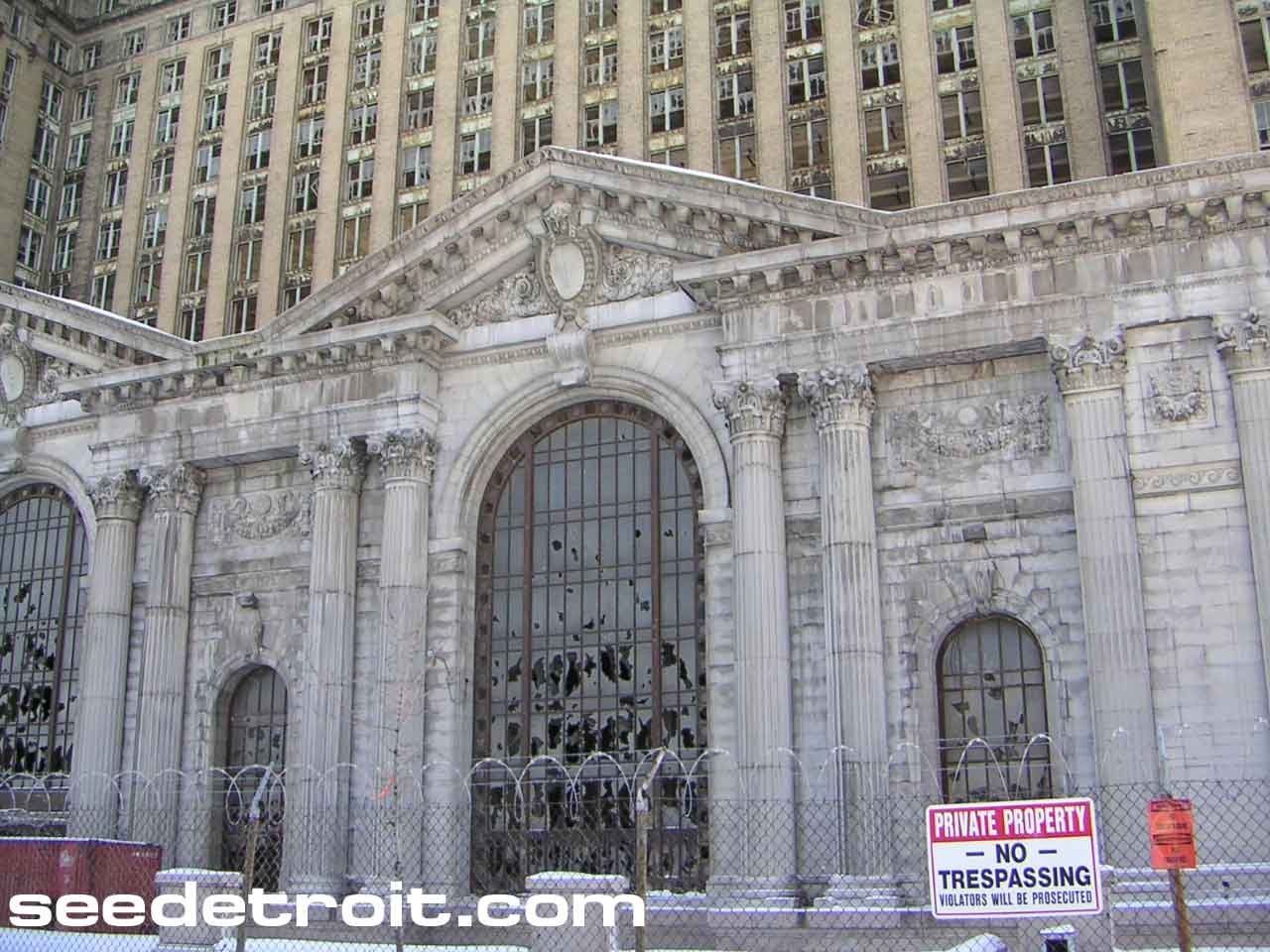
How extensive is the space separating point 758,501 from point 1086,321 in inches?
294

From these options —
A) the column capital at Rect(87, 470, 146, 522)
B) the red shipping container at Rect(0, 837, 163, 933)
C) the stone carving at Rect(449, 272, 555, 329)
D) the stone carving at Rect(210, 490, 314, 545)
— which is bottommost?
the red shipping container at Rect(0, 837, 163, 933)

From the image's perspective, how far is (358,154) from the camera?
57.4 metres

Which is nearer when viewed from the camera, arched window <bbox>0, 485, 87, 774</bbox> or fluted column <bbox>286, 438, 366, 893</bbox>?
fluted column <bbox>286, 438, 366, 893</bbox>

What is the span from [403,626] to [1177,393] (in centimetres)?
1723

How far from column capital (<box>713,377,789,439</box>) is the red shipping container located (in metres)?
15.4

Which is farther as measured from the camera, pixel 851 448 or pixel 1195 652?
pixel 851 448

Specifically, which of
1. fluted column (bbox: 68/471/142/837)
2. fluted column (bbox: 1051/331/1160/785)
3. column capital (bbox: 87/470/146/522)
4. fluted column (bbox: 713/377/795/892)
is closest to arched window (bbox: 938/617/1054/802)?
fluted column (bbox: 1051/331/1160/785)

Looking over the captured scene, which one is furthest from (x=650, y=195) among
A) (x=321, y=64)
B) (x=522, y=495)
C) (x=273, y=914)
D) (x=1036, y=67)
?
(x=321, y=64)

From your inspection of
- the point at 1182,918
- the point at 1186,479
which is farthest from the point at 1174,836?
the point at 1186,479

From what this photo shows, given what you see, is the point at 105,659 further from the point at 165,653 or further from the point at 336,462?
the point at 336,462

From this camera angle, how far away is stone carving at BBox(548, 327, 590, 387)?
32812mm

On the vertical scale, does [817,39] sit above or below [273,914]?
above

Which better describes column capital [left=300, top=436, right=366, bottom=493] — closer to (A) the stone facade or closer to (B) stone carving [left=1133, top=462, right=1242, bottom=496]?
(A) the stone facade

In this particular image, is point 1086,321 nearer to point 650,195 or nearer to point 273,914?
point 650,195
